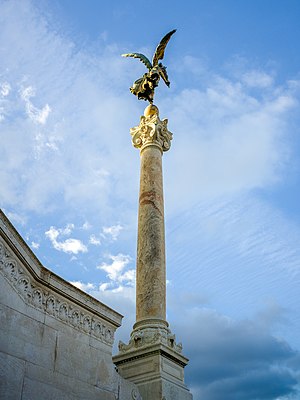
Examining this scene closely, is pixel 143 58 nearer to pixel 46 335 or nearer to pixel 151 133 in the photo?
pixel 151 133

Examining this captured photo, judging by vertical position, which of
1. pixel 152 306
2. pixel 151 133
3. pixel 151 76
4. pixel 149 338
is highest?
pixel 151 76

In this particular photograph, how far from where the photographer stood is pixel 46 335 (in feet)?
34.4

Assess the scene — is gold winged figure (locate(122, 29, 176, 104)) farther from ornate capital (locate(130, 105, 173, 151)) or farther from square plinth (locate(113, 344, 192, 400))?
square plinth (locate(113, 344, 192, 400))

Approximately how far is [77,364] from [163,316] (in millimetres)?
6777

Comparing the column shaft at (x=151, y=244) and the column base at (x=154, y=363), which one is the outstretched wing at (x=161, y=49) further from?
the column base at (x=154, y=363)

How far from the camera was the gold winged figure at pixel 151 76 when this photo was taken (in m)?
23.7

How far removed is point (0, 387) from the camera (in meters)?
8.94

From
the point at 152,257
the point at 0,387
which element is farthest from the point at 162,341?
the point at 0,387

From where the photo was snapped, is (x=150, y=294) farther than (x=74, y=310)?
Yes

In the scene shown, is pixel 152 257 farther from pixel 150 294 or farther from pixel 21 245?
pixel 21 245

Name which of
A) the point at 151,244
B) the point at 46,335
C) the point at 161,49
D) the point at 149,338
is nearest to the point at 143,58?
the point at 161,49

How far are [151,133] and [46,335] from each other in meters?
12.8

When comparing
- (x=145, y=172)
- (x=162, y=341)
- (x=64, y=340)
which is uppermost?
(x=145, y=172)

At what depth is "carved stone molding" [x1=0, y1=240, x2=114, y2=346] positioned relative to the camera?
1017cm
